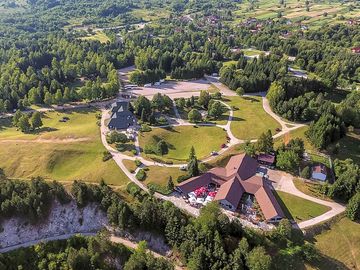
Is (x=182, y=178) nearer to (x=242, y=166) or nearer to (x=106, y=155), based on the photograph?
(x=242, y=166)

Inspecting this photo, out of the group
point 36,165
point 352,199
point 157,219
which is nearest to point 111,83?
point 36,165

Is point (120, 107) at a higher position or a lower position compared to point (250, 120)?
higher

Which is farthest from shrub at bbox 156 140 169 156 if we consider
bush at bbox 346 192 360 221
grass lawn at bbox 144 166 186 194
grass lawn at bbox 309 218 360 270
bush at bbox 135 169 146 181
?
bush at bbox 346 192 360 221

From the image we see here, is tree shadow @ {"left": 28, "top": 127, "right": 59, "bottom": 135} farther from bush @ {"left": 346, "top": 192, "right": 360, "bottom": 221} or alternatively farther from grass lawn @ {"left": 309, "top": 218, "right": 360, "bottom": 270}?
bush @ {"left": 346, "top": 192, "right": 360, "bottom": 221}

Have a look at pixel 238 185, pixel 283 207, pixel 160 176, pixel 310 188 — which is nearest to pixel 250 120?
pixel 310 188

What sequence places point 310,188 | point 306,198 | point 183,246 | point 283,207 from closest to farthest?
point 183,246 < point 283,207 < point 306,198 < point 310,188

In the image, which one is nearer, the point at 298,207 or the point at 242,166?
the point at 298,207

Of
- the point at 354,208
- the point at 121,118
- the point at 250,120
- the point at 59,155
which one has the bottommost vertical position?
the point at 59,155
